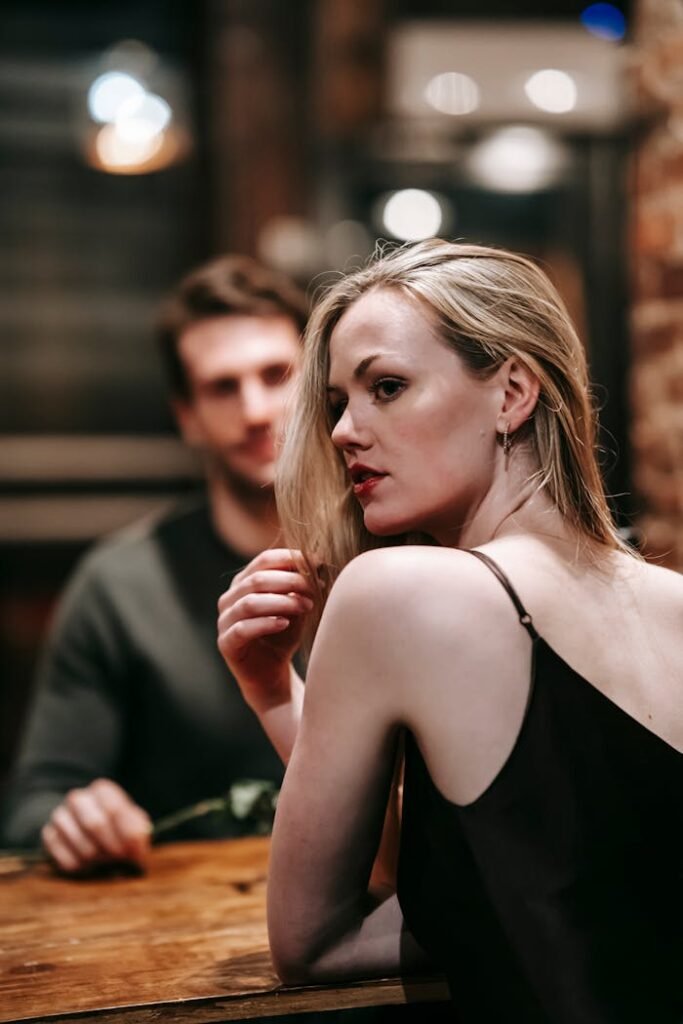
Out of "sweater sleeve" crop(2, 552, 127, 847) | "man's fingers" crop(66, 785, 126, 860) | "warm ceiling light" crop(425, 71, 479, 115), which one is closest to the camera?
"man's fingers" crop(66, 785, 126, 860)

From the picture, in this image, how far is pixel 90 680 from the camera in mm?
2461

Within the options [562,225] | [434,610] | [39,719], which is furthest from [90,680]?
[562,225]

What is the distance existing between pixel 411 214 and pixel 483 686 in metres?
3.16

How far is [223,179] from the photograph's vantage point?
450 centimetres

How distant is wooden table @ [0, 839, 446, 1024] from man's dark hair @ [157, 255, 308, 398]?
119 cm

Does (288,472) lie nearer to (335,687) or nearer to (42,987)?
(335,687)

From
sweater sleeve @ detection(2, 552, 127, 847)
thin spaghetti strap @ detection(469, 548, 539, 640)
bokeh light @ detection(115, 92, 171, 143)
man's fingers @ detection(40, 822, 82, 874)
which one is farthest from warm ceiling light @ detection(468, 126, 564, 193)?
thin spaghetti strap @ detection(469, 548, 539, 640)

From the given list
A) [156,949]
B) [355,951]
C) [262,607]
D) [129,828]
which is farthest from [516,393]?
[129,828]

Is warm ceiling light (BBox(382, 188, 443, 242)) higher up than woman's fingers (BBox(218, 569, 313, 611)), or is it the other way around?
warm ceiling light (BBox(382, 188, 443, 242))

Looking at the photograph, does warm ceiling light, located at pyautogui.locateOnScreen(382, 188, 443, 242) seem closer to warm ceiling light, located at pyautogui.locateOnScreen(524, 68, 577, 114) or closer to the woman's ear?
warm ceiling light, located at pyautogui.locateOnScreen(524, 68, 577, 114)

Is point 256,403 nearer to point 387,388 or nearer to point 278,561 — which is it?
point 278,561

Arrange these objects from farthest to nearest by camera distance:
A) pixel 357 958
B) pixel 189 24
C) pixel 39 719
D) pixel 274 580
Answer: pixel 189 24
pixel 39 719
pixel 274 580
pixel 357 958

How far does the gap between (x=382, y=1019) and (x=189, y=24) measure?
416 centimetres

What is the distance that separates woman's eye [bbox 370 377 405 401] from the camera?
1.24 meters
